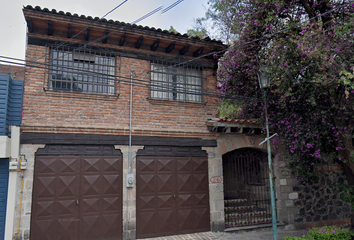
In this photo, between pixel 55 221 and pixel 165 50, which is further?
pixel 165 50

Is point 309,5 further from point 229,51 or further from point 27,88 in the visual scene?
point 27,88

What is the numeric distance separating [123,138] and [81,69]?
92.5 inches

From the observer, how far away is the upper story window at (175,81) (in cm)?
858

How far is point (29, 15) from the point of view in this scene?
6.95 m

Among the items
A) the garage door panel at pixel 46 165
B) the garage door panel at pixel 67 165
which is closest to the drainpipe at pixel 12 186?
the garage door panel at pixel 46 165

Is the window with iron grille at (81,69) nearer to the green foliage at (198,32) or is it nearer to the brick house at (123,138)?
the brick house at (123,138)

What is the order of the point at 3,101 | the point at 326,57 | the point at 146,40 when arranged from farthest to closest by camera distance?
the point at 146,40 < the point at 3,101 < the point at 326,57

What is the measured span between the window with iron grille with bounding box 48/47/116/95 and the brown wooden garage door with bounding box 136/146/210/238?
245cm

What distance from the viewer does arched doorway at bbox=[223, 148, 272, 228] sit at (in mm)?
9188

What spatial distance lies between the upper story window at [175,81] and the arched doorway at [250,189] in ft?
8.70

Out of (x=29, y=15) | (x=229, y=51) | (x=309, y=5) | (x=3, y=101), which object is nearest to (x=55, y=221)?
(x=3, y=101)

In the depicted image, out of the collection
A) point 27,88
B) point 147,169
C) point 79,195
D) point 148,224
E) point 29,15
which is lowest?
point 148,224

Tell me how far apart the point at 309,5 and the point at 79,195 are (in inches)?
338

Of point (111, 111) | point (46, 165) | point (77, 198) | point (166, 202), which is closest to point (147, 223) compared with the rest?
point (166, 202)
